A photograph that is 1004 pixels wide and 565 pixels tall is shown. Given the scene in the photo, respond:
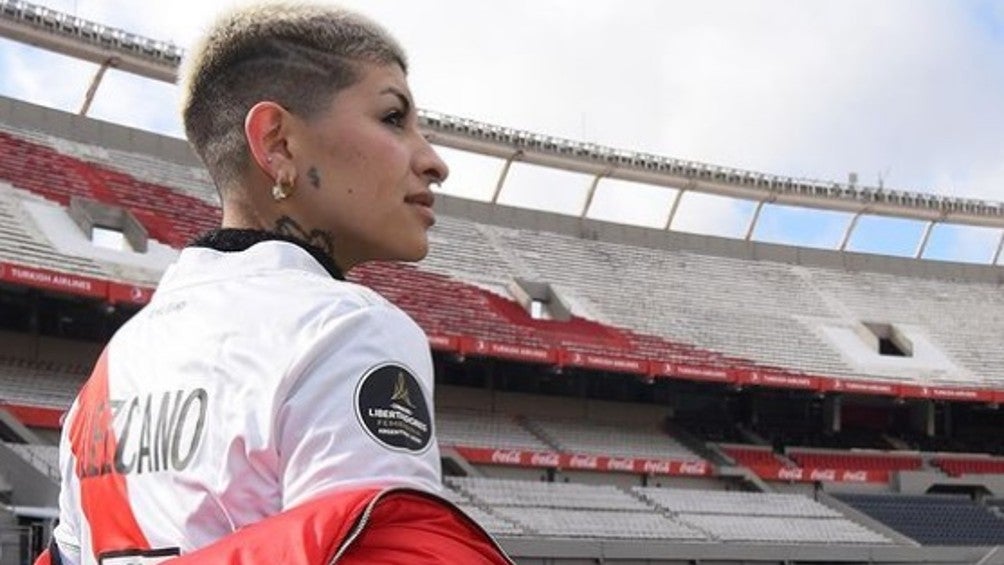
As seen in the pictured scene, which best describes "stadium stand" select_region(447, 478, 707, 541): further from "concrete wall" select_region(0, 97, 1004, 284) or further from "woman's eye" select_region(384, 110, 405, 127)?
"woman's eye" select_region(384, 110, 405, 127)

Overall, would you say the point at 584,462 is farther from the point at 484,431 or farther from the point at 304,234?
the point at 304,234

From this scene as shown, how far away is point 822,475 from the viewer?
28172mm

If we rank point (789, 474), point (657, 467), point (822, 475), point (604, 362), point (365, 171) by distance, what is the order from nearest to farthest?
point (365, 171) < point (604, 362) < point (657, 467) < point (789, 474) < point (822, 475)

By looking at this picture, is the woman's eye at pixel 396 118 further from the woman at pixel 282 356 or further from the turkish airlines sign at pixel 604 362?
the turkish airlines sign at pixel 604 362

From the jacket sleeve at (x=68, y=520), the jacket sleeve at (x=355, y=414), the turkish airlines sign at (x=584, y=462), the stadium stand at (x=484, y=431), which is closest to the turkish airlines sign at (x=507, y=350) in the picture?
the stadium stand at (x=484, y=431)

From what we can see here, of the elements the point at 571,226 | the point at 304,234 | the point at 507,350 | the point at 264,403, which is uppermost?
the point at 304,234

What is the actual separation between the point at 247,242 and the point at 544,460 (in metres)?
23.4

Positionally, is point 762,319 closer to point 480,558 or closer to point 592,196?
point 592,196

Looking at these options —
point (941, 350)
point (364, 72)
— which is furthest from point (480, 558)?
point (941, 350)

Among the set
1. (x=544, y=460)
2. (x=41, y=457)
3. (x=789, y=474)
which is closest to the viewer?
(x=41, y=457)

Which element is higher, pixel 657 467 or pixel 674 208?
pixel 674 208

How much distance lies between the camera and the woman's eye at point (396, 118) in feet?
4.37

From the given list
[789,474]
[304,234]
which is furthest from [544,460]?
[304,234]

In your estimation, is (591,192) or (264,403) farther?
(591,192)
